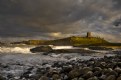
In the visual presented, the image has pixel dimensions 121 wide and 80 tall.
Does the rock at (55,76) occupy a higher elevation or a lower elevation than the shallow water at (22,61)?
lower

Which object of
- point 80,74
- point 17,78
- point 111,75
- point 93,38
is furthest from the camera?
point 93,38

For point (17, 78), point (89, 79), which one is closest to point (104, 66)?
point (89, 79)

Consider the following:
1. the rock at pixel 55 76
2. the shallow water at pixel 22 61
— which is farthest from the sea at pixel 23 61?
the rock at pixel 55 76

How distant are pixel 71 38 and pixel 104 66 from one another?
359ft

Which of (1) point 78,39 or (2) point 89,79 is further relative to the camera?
(1) point 78,39

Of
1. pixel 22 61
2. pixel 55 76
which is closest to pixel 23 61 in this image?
pixel 22 61

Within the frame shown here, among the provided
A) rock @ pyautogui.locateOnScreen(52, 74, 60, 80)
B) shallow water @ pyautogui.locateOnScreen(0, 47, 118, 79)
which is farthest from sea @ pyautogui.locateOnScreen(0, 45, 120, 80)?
rock @ pyautogui.locateOnScreen(52, 74, 60, 80)

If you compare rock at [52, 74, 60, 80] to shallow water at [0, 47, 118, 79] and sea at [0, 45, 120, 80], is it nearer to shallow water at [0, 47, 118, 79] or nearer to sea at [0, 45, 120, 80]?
sea at [0, 45, 120, 80]

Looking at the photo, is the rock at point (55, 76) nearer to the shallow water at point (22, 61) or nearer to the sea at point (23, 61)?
the sea at point (23, 61)

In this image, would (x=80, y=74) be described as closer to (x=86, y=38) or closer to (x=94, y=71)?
(x=94, y=71)

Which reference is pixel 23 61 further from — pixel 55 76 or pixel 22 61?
pixel 55 76

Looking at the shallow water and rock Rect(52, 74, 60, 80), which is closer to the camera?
rock Rect(52, 74, 60, 80)

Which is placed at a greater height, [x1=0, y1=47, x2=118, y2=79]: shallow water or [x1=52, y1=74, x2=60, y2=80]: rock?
[x1=0, y1=47, x2=118, y2=79]: shallow water

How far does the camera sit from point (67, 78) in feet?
29.3
